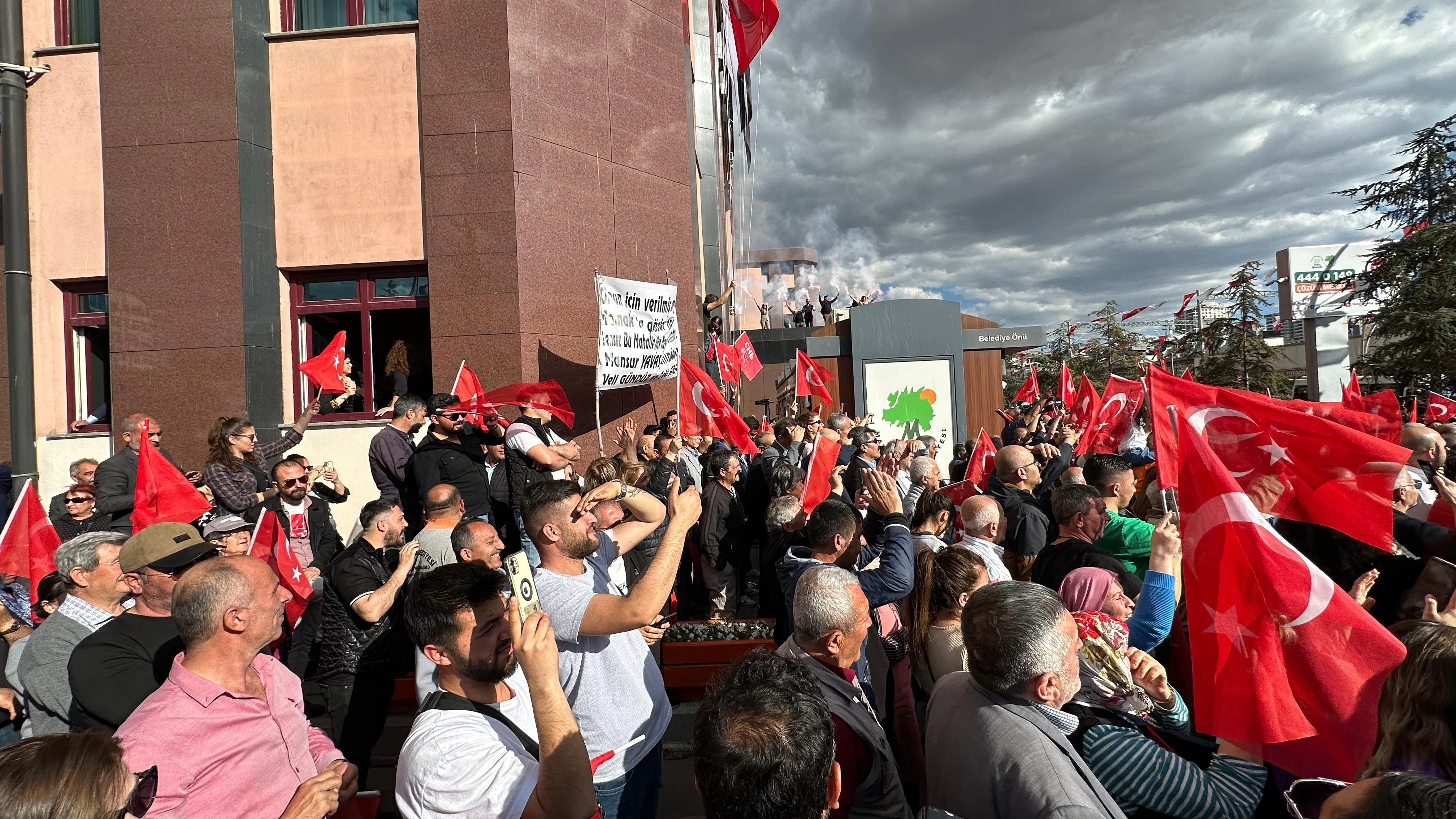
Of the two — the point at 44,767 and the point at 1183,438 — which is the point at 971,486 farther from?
the point at 44,767

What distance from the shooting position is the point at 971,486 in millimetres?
6508

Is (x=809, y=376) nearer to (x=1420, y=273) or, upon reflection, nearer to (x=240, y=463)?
(x=240, y=463)

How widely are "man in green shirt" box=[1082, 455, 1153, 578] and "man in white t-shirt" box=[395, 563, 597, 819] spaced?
3213 mm

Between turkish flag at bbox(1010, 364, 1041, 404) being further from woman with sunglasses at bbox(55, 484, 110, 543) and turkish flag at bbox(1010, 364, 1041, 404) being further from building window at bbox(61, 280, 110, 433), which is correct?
building window at bbox(61, 280, 110, 433)

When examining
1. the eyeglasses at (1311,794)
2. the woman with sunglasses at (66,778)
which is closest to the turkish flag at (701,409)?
the eyeglasses at (1311,794)

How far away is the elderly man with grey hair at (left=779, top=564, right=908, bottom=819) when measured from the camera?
2.48 meters

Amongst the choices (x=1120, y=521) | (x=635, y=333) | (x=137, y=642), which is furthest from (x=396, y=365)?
(x=1120, y=521)

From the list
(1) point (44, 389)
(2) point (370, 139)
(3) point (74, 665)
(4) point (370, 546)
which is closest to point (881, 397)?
(2) point (370, 139)

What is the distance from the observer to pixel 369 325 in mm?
10320

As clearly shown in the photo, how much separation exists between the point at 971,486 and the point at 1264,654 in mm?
3748

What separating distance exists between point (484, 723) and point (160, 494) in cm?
416

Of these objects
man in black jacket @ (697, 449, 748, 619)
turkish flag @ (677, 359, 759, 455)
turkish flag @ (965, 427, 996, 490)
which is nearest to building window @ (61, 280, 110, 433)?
turkish flag @ (677, 359, 759, 455)

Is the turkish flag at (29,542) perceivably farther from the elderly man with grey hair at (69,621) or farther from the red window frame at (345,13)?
the red window frame at (345,13)

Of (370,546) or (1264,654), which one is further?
(370,546)
